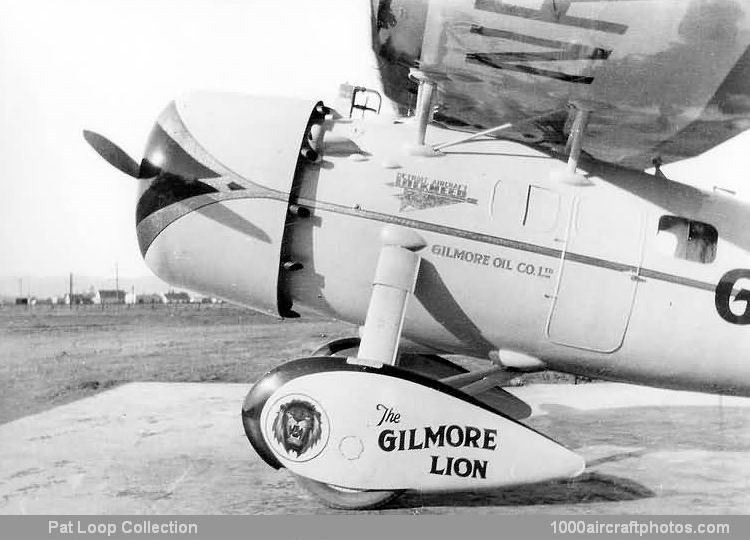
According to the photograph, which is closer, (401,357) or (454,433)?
(454,433)

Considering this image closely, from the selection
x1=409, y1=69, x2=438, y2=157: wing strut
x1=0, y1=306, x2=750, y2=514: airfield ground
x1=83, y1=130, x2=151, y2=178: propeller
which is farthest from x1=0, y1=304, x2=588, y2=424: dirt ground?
x1=83, y1=130, x2=151, y2=178: propeller

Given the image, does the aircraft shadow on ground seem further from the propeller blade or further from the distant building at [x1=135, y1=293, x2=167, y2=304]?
the distant building at [x1=135, y1=293, x2=167, y2=304]

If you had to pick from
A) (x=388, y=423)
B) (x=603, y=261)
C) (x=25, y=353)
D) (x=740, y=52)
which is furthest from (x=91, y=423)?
(x=25, y=353)

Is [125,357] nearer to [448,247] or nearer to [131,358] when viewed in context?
[131,358]

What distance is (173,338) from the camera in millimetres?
16734

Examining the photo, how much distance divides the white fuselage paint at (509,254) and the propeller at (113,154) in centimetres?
45

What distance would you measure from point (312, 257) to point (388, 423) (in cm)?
117

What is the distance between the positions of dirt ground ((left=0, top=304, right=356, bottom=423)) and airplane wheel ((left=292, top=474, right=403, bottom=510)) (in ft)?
6.91

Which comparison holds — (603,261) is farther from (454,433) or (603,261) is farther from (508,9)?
(508,9)

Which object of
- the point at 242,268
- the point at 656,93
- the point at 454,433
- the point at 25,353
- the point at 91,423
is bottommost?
the point at 25,353

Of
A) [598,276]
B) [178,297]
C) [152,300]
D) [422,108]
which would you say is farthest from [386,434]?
[178,297]

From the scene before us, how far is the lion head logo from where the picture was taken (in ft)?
12.5

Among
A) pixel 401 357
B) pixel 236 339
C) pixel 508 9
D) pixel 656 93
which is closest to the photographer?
pixel 508 9

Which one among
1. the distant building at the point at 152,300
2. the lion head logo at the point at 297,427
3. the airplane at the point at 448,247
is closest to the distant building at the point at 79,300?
the distant building at the point at 152,300
